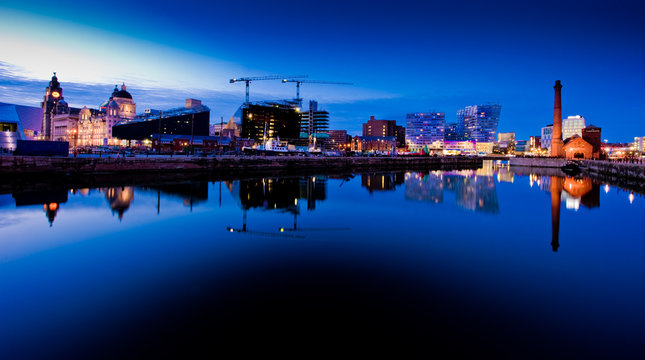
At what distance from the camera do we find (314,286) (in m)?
7.81

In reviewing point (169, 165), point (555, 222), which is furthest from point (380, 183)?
point (169, 165)

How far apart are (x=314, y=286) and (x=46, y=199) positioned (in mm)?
21200

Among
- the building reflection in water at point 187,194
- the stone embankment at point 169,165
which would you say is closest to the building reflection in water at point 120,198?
the building reflection in water at point 187,194

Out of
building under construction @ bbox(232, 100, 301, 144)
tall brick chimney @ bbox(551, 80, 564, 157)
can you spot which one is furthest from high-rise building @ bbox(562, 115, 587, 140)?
building under construction @ bbox(232, 100, 301, 144)

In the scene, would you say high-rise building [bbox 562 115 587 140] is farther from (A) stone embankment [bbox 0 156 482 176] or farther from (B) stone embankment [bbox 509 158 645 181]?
(A) stone embankment [bbox 0 156 482 176]

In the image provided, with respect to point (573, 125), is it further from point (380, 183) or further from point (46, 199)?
point (46, 199)

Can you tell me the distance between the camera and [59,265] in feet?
30.2

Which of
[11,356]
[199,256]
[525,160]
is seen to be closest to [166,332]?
[11,356]

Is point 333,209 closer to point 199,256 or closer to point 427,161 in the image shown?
point 199,256

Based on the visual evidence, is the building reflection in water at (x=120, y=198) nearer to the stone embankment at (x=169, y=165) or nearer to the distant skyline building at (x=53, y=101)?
the stone embankment at (x=169, y=165)

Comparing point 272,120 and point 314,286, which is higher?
point 272,120

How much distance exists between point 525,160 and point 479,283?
9508 centimetres

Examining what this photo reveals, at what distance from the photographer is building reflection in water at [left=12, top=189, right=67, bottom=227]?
17011mm

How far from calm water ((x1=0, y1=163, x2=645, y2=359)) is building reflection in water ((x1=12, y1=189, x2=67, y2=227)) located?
34 centimetres
